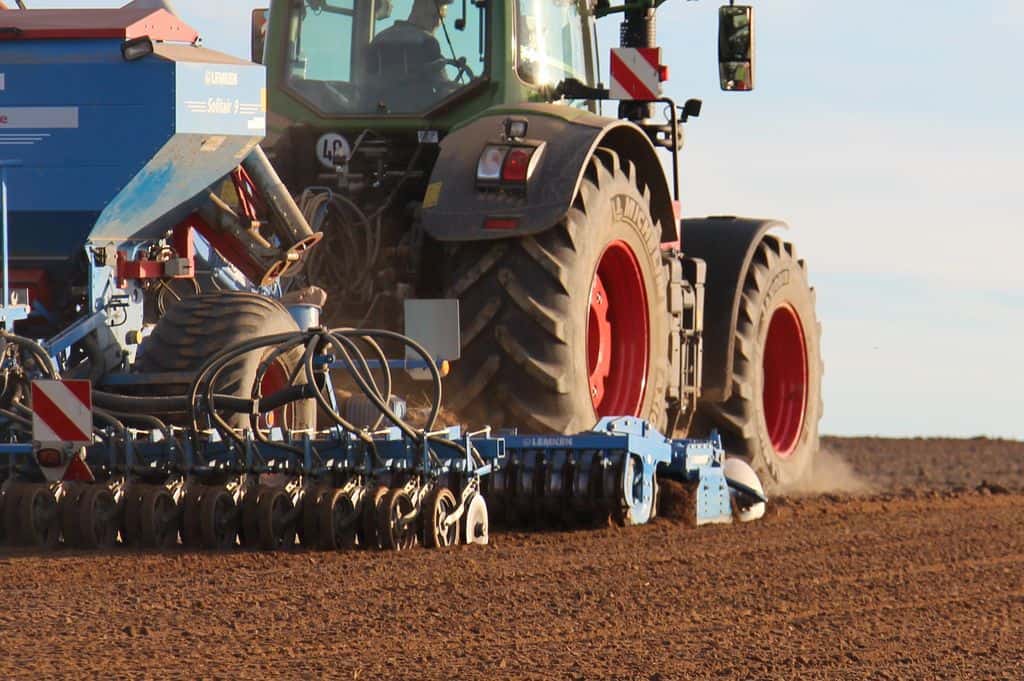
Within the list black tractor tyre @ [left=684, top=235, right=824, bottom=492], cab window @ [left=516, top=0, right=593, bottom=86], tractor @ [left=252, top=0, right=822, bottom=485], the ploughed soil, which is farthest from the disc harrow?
black tractor tyre @ [left=684, top=235, right=824, bottom=492]

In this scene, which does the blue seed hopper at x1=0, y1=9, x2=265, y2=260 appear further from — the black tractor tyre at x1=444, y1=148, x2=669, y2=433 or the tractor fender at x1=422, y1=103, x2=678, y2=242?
the black tractor tyre at x1=444, y1=148, x2=669, y2=433

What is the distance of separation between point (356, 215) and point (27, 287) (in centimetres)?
155

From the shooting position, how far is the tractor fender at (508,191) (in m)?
7.98

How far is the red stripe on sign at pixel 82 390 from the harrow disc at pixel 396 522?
1.08 metres

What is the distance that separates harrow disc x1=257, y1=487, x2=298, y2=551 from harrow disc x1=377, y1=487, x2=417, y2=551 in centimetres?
31

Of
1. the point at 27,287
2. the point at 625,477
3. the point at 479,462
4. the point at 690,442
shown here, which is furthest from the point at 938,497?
the point at 27,287

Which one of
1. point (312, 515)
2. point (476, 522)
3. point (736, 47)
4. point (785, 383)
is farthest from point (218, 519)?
point (785, 383)


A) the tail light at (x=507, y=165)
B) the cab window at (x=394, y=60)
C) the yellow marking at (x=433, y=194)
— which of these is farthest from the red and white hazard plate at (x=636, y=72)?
the yellow marking at (x=433, y=194)

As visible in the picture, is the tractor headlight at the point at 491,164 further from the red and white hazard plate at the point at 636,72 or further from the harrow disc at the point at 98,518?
the harrow disc at the point at 98,518

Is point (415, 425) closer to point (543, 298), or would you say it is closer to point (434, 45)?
point (543, 298)

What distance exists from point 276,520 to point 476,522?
2.60ft

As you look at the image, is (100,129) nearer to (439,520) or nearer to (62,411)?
(62,411)

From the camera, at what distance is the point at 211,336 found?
7.43m

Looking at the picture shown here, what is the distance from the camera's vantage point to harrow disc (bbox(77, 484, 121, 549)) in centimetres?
684
